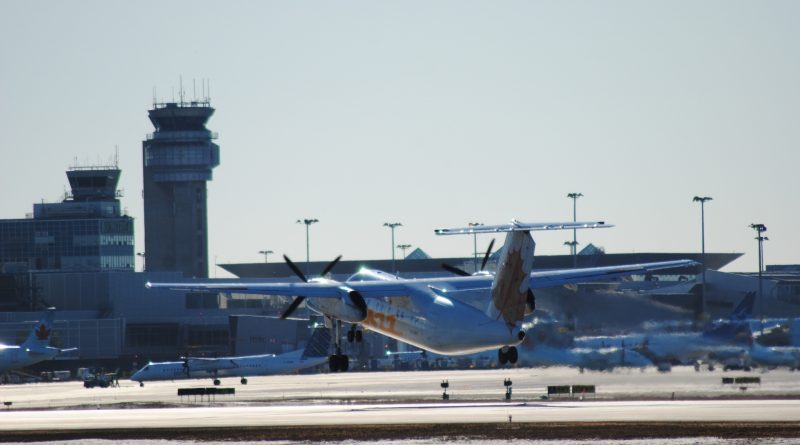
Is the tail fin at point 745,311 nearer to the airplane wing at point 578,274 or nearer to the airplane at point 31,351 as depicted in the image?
the airplane wing at point 578,274

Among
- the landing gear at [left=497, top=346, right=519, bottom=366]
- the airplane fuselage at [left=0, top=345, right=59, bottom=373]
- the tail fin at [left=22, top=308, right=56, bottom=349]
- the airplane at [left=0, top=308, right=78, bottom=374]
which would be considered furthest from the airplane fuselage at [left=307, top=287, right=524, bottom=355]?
the tail fin at [left=22, top=308, right=56, bottom=349]

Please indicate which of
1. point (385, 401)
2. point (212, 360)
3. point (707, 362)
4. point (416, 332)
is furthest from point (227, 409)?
point (212, 360)

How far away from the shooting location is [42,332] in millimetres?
152750

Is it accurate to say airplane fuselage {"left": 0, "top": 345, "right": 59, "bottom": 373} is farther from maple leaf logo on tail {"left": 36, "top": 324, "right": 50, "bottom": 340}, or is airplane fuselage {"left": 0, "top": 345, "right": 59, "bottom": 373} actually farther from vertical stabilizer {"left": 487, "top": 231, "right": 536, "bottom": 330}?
vertical stabilizer {"left": 487, "top": 231, "right": 536, "bottom": 330}

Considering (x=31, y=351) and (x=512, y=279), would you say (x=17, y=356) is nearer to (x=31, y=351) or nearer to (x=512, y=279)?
(x=31, y=351)

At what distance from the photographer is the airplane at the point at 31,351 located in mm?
146875

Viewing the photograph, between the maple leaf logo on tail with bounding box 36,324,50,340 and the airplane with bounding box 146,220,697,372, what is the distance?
2698 inches

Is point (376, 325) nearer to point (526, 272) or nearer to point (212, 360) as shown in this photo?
point (526, 272)

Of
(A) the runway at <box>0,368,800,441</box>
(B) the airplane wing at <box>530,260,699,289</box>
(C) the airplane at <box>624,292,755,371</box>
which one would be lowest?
(A) the runway at <box>0,368,800,441</box>

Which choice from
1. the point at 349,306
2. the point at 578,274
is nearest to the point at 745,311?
the point at 578,274

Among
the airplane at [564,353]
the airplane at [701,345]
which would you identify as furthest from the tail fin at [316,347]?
the airplane at [701,345]

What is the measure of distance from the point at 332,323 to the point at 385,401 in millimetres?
16404

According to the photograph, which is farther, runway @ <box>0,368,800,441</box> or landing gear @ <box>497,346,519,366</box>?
landing gear @ <box>497,346,519,366</box>

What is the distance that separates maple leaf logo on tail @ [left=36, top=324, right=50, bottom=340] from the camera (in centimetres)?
15250
